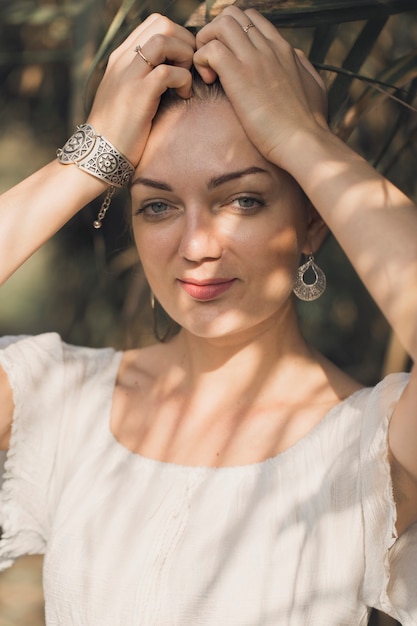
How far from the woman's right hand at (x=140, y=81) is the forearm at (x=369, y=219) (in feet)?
0.90

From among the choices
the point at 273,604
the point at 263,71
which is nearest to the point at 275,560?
the point at 273,604

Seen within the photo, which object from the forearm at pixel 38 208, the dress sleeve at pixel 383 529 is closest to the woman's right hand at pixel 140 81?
the forearm at pixel 38 208

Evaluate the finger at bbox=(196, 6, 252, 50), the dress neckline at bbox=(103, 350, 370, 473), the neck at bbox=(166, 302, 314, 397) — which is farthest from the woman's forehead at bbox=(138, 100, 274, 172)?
the dress neckline at bbox=(103, 350, 370, 473)

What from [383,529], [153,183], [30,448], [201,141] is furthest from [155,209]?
[383,529]

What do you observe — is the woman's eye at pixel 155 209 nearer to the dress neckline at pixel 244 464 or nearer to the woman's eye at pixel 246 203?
the woman's eye at pixel 246 203

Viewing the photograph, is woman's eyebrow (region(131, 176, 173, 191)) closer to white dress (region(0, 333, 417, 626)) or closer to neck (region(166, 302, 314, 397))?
neck (region(166, 302, 314, 397))

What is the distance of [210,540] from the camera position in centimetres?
173

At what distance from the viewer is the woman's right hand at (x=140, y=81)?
171 centimetres

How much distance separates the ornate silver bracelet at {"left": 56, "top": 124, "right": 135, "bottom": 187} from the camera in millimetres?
1777

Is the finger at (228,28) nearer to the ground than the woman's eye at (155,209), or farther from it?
farther from it

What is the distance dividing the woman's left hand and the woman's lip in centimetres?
23

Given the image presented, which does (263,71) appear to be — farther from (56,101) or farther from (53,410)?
(56,101)

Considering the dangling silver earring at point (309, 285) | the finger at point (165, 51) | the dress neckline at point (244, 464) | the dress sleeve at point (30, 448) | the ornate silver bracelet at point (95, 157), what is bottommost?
the dress sleeve at point (30, 448)

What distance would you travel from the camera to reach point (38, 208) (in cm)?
180
